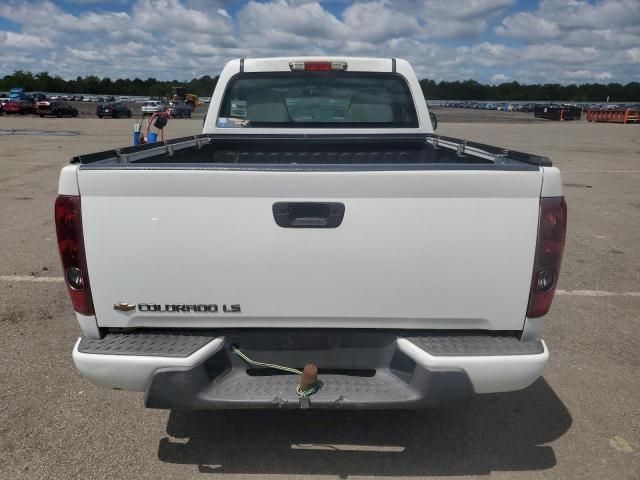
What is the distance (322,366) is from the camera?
2.53 meters

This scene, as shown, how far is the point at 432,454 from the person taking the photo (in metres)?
2.88

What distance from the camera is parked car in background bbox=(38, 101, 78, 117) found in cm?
4109

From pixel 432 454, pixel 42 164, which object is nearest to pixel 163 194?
pixel 432 454

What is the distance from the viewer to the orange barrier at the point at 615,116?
43412mm

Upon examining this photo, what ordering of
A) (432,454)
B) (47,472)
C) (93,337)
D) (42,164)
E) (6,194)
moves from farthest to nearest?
(42,164) → (6,194) → (432,454) → (47,472) → (93,337)

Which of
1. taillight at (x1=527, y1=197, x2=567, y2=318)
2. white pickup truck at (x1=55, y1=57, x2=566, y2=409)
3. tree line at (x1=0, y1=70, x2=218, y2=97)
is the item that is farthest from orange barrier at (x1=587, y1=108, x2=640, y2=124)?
tree line at (x1=0, y1=70, x2=218, y2=97)

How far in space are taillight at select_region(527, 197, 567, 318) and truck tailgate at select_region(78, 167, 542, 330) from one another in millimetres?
41

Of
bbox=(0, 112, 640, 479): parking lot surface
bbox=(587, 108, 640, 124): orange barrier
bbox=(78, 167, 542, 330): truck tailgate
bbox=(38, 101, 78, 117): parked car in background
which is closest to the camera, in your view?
bbox=(78, 167, 542, 330): truck tailgate

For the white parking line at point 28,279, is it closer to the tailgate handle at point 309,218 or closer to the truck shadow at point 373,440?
the truck shadow at point 373,440

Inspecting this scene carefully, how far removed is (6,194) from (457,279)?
10082 millimetres

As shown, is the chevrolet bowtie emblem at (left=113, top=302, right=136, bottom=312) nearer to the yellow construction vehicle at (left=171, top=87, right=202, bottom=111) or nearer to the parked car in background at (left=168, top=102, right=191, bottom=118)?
the yellow construction vehicle at (left=171, top=87, right=202, bottom=111)

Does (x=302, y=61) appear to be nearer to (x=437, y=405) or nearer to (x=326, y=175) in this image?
(x=326, y=175)

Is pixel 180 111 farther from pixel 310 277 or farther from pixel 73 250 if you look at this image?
pixel 310 277

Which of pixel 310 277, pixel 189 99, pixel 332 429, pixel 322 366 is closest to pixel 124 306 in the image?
pixel 310 277
